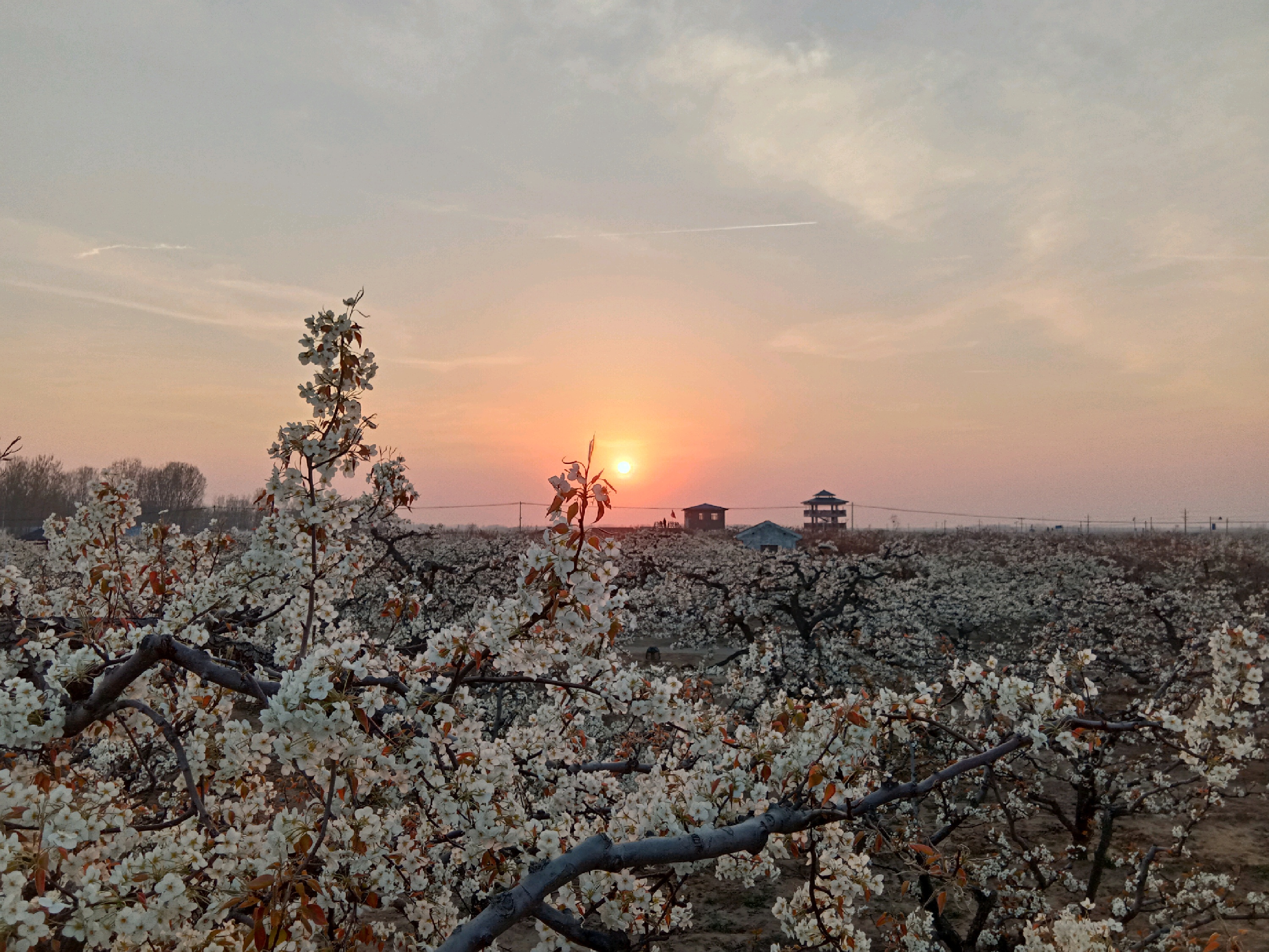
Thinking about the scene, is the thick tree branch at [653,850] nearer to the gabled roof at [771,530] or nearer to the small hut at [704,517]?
the gabled roof at [771,530]

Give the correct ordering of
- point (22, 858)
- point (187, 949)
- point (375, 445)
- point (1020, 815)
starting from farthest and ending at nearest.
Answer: point (1020, 815) < point (375, 445) < point (187, 949) < point (22, 858)

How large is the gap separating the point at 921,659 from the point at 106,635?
12.8m

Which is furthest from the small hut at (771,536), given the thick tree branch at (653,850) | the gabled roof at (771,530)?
the thick tree branch at (653,850)

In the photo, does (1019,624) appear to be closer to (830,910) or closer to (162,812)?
(830,910)

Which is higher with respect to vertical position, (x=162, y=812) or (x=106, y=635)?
(x=106, y=635)

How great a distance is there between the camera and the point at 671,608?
71.5 ft

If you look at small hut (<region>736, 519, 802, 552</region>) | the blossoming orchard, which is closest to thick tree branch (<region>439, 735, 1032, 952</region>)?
the blossoming orchard

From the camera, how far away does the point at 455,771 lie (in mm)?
3498

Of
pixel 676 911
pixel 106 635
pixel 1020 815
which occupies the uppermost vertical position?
pixel 106 635

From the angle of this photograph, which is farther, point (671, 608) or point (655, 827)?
point (671, 608)

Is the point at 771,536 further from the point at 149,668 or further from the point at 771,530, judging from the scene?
the point at 149,668

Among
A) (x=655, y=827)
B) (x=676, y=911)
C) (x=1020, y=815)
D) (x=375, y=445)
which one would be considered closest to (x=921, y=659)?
(x=1020, y=815)

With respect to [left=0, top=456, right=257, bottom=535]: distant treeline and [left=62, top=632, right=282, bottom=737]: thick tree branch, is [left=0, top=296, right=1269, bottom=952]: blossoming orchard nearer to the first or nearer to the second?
[left=62, top=632, right=282, bottom=737]: thick tree branch

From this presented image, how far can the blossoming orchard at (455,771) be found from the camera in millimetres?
2703
